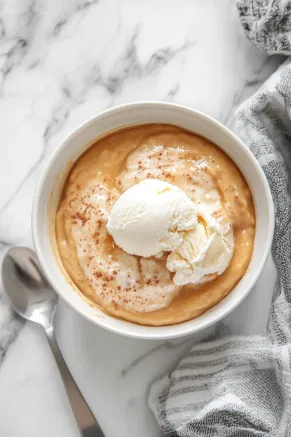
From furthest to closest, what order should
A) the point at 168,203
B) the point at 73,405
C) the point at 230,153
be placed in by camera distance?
the point at 73,405 < the point at 230,153 < the point at 168,203

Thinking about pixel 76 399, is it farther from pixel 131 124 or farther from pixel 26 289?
pixel 131 124

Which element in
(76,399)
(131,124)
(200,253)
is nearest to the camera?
(200,253)

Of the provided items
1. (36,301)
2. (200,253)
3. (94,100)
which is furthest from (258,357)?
(94,100)

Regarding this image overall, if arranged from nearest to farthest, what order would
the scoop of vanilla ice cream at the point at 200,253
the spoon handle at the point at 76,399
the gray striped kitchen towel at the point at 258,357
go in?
the scoop of vanilla ice cream at the point at 200,253 < the gray striped kitchen towel at the point at 258,357 < the spoon handle at the point at 76,399

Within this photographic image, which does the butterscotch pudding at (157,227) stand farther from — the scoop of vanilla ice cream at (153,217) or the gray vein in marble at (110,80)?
the gray vein in marble at (110,80)

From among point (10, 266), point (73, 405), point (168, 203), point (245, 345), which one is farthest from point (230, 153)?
point (73, 405)

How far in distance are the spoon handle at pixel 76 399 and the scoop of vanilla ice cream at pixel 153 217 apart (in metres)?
0.46

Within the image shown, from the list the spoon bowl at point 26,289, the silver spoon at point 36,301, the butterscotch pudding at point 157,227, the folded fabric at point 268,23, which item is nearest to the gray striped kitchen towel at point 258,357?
the folded fabric at point 268,23

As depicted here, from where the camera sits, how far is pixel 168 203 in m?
1.63

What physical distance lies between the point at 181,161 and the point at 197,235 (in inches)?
9.0

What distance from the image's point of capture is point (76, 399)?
74.4 inches

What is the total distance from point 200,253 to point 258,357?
42 centimetres

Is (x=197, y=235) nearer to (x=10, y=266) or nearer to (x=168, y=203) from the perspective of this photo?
(x=168, y=203)

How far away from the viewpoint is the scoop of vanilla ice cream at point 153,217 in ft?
5.34
